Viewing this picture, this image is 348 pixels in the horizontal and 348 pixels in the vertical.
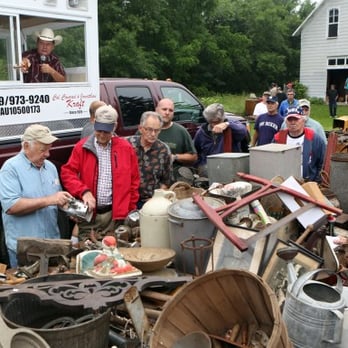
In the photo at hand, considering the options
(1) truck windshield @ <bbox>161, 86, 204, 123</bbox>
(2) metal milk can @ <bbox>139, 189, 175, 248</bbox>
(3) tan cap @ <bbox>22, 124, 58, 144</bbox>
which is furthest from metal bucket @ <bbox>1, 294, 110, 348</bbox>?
(1) truck windshield @ <bbox>161, 86, 204, 123</bbox>

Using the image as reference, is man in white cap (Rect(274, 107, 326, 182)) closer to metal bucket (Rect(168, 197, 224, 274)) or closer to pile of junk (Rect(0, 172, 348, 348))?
pile of junk (Rect(0, 172, 348, 348))

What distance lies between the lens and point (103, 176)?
13.7 feet

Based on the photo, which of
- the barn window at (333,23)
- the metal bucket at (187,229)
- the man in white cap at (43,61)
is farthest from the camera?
the barn window at (333,23)

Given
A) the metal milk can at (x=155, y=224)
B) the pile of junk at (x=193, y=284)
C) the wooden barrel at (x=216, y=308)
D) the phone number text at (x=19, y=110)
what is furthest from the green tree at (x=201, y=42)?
the wooden barrel at (x=216, y=308)

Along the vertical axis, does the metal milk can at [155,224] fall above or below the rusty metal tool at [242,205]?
below

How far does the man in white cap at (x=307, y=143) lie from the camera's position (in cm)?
528

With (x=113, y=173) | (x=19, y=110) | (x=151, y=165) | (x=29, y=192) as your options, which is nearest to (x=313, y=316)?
(x=113, y=173)

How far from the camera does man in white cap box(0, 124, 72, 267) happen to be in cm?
373

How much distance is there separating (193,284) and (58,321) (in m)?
0.74

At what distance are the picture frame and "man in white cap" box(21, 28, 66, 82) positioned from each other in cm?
358

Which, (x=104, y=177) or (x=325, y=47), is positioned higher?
(x=325, y=47)

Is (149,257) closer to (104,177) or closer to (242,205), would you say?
(242,205)

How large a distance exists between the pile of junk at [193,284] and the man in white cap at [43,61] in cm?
249

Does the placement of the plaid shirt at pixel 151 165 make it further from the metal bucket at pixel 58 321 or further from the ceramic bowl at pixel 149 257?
the metal bucket at pixel 58 321
